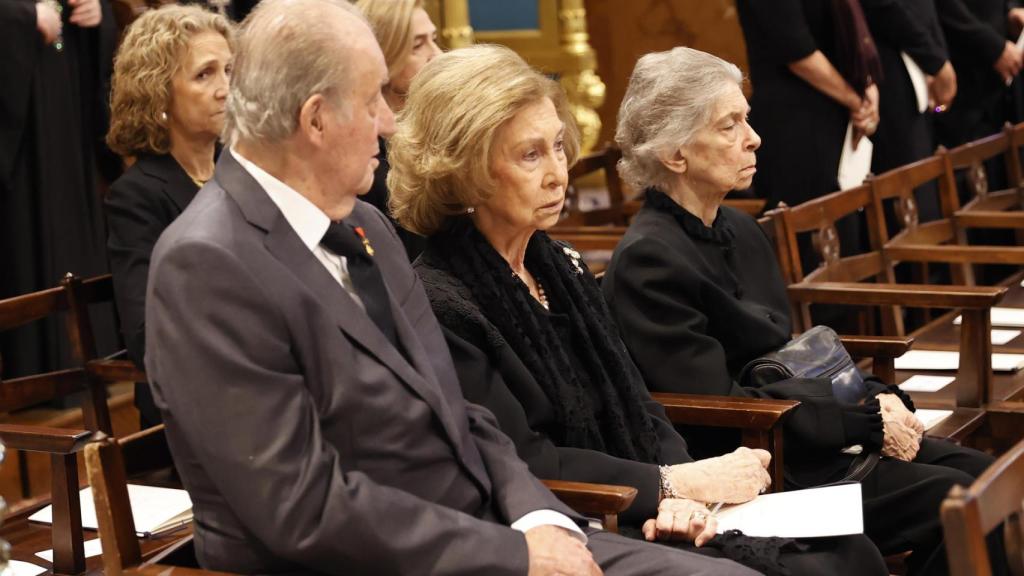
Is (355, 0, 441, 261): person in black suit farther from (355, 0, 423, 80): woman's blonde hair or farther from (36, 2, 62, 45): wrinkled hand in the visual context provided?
(36, 2, 62, 45): wrinkled hand

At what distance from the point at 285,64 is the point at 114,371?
5.04 ft

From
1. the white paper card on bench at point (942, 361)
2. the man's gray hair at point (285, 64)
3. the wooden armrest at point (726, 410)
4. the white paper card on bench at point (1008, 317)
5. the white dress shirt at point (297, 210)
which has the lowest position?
the white paper card on bench at point (942, 361)

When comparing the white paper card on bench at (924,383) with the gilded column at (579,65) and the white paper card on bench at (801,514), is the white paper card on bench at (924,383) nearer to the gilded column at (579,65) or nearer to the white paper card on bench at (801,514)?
the white paper card on bench at (801,514)

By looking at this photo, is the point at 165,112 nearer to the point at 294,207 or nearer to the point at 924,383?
the point at 294,207

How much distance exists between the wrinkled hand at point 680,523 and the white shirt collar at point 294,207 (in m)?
0.89

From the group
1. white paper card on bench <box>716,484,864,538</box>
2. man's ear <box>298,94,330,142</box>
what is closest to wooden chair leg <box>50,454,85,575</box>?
man's ear <box>298,94,330,142</box>

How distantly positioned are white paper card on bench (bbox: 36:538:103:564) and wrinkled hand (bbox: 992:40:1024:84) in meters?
5.23

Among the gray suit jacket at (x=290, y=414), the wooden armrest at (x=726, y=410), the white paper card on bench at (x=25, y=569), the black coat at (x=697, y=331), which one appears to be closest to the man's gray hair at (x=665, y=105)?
the black coat at (x=697, y=331)

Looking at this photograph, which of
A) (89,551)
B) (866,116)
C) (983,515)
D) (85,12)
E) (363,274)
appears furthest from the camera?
(866,116)

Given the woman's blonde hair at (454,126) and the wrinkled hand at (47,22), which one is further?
the wrinkled hand at (47,22)

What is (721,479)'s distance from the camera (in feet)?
8.96

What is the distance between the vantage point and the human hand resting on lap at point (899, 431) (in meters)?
3.15

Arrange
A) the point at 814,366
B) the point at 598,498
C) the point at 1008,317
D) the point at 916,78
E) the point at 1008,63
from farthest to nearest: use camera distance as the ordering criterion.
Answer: the point at 1008,63 → the point at 916,78 → the point at 1008,317 → the point at 814,366 → the point at 598,498

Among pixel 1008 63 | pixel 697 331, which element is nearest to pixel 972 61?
pixel 1008 63
